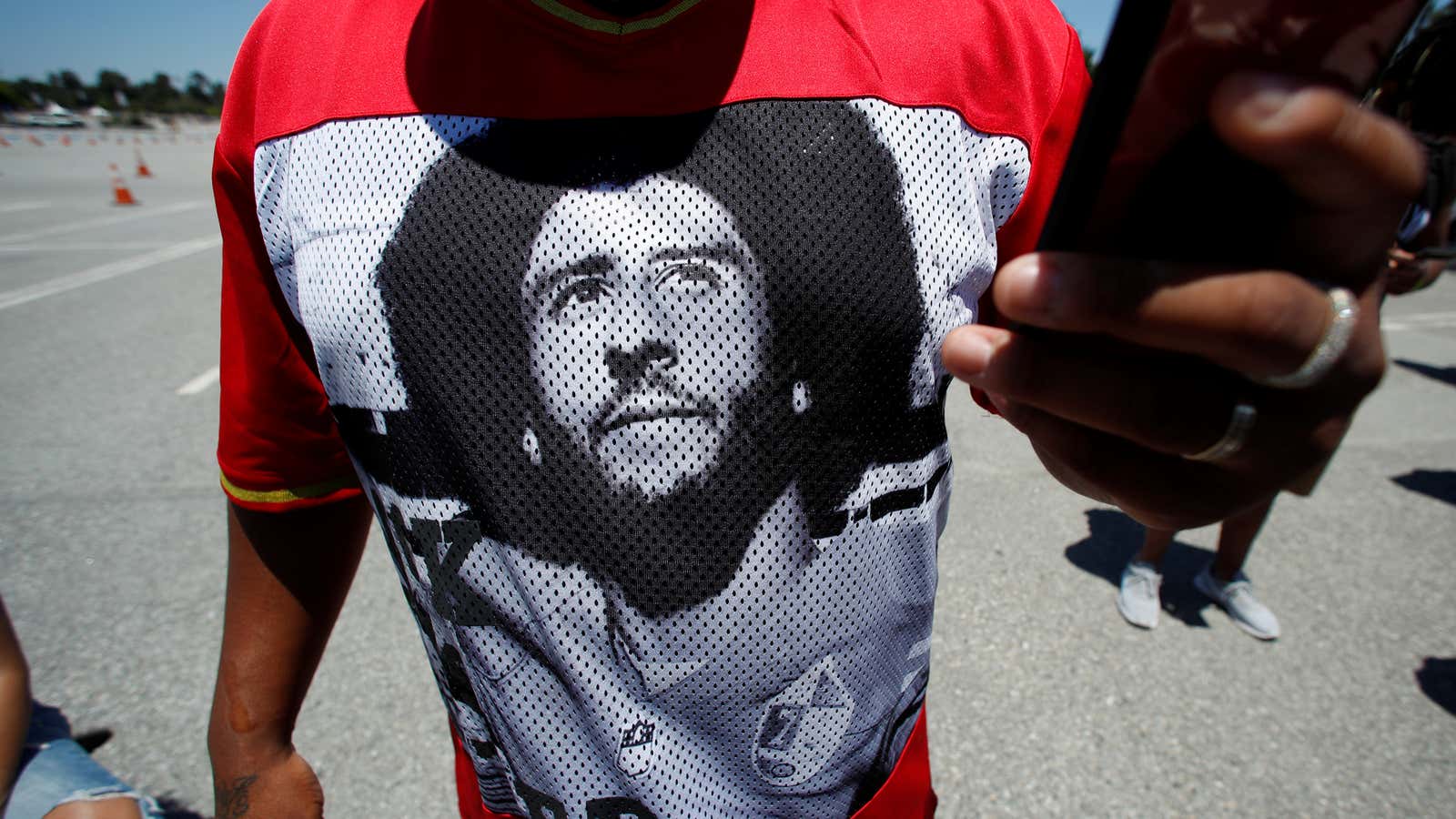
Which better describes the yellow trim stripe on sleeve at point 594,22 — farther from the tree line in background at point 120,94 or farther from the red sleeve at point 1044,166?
the tree line in background at point 120,94

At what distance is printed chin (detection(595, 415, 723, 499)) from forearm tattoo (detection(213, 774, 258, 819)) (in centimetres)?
87

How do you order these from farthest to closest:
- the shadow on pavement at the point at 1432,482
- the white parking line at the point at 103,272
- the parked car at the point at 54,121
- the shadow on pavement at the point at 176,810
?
the parked car at the point at 54,121
the white parking line at the point at 103,272
the shadow on pavement at the point at 1432,482
the shadow on pavement at the point at 176,810

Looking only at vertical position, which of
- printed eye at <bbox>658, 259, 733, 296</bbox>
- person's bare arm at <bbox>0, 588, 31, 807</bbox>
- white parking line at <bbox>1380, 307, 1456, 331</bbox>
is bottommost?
white parking line at <bbox>1380, 307, 1456, 331</bbox>

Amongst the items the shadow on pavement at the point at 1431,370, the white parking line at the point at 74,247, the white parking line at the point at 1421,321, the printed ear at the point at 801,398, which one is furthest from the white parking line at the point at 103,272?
the white parking line at the point at 1421,321

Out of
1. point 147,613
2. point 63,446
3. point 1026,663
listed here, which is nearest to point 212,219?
point 63,446

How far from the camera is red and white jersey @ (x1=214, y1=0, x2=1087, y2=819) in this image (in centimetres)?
74

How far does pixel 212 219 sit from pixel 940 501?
13206 mm

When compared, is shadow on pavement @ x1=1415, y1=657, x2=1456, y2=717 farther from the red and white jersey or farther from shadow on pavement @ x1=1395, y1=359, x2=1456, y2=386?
shadow on pavement @ x1=1395, y1=359, x2=1456, y2=386

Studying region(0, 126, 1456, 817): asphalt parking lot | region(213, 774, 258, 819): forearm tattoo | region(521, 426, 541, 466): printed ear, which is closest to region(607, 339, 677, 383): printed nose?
region(521, 426, 541, 466): printed ear

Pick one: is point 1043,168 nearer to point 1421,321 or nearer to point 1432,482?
point 1432,482

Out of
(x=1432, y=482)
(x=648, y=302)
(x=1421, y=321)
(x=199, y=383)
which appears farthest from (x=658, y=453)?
(x=1421, y=321)

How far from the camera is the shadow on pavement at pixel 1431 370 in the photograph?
19.1 feet

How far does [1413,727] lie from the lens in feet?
8.37

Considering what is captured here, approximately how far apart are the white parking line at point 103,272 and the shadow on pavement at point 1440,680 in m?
9.30
